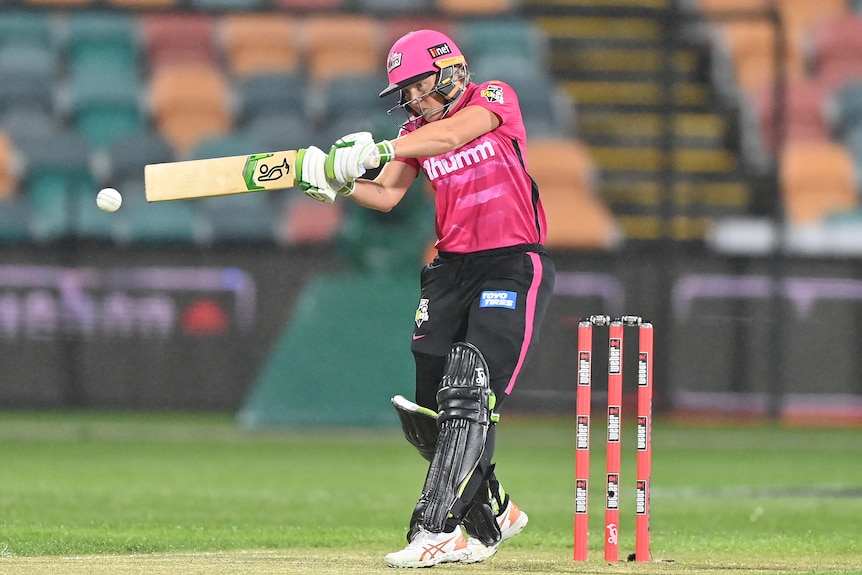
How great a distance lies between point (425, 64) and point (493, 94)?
0.27 meters

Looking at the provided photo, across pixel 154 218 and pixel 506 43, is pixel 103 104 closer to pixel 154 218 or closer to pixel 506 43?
pixel 154 218

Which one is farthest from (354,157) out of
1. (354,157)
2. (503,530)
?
(503,530)

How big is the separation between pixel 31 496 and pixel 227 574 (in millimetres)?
3888

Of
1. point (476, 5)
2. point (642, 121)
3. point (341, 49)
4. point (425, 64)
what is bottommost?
point (425, 64)

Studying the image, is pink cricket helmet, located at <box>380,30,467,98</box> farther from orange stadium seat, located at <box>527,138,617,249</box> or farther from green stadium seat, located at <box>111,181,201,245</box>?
green stadium seat, located at <box>111,181,201,245</box>

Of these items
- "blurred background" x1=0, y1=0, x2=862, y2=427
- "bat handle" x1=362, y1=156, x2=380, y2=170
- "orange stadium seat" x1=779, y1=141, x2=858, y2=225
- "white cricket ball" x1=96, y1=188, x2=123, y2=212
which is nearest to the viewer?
"bat handle" x1=362, y1=156, x2=380, y2=170

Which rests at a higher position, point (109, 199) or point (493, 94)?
point (493, 94)

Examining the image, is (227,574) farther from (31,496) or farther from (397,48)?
(31,496)

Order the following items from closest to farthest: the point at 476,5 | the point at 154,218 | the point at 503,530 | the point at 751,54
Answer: the point at 503,530 → the point at 154,218 → the point at 476,5 → the point at 751,54

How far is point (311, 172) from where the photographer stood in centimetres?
558

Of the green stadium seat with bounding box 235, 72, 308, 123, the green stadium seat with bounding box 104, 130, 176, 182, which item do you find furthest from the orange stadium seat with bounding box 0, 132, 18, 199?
the green stadium seat with bounding box 235, 72, 308, 123

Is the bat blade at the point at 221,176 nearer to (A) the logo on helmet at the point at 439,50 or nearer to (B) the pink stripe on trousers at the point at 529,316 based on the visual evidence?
(A) the logo on helmet at the point at 439,50

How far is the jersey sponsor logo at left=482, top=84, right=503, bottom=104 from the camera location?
19.3 ft

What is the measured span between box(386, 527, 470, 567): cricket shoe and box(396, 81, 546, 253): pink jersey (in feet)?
3.37
